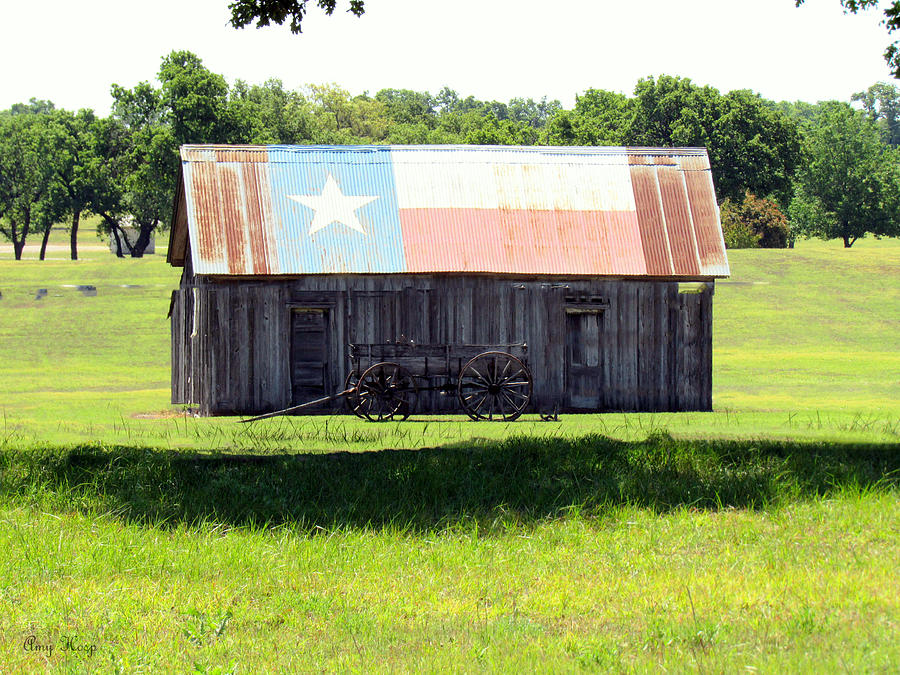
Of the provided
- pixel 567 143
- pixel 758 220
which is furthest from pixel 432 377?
pixel 758 220

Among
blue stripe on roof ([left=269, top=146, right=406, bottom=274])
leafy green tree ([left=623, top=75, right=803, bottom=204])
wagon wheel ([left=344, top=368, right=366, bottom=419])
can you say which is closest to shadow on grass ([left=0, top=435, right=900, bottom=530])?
wagon wheel ([left=344, top=368, right=366, bottom=419])

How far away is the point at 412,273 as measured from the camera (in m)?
26.5

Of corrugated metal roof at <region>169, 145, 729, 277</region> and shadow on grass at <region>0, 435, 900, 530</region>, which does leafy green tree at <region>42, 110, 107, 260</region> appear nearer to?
corrugated metal roof at <region>169, 145, 729, 277</region>

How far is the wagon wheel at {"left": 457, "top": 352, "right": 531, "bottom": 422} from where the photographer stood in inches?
950

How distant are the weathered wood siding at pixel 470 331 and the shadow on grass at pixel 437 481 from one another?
1159 cm

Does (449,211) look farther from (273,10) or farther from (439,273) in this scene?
(273,10)

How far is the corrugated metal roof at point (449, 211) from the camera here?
26.7 m

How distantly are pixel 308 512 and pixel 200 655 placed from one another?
176 inches

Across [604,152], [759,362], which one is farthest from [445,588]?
[759,362]

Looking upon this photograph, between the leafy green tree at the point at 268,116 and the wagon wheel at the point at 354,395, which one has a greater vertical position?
the leafy green tree at the point at 268,116

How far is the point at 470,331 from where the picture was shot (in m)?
26.9

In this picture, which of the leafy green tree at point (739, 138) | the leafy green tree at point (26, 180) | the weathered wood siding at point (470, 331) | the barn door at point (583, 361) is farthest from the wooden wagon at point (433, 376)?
the leafy green tree at point (26, 180)

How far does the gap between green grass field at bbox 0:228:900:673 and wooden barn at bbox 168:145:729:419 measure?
560 cm
